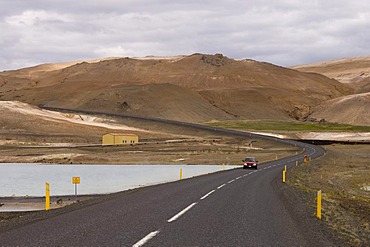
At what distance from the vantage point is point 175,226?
14984mm

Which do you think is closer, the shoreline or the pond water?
the shoreline

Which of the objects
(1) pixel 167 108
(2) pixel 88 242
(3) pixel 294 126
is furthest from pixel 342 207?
(1) pixel 167 108

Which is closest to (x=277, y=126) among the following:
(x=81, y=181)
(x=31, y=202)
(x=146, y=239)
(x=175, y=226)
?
(x=81, y=181)

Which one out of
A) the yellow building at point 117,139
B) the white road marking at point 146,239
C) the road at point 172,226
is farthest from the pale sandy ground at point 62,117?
the white road marking at point 146,239

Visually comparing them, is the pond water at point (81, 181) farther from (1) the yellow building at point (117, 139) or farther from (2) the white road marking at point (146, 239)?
(1) the yellow building at point (117, 139)

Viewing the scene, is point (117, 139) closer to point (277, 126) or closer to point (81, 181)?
point (81, 181)

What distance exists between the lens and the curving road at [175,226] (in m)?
12.7

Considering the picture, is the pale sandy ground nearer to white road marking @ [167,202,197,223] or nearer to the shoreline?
the shoreline

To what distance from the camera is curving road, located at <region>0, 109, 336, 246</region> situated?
41.7 ft

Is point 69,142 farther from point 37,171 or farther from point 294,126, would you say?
point 294,126

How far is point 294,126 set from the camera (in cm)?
16788

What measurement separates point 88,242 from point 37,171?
5048 cm

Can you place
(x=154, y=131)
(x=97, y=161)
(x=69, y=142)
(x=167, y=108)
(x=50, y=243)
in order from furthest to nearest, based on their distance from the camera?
(x=167, y=108) → (x=154, y=131) → (x=69, y=142) → (x=97, y=161) → (x=50, y=243)

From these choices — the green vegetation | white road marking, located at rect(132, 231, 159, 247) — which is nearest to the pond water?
white road marking, located at rect(132, 231, 159, 247)
